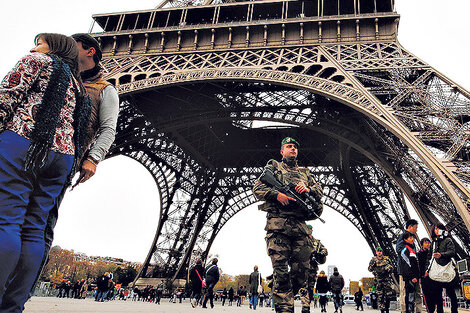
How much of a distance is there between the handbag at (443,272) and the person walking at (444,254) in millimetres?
33

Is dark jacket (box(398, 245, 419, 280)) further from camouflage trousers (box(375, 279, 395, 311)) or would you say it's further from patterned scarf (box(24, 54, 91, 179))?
patterned scarf (box(24, 54, 91, 179))

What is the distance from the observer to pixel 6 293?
1720 mm

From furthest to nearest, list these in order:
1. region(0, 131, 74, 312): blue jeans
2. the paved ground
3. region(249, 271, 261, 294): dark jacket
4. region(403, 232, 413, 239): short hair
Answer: region(249, 271, 261, 294): dark jacket
the paved ground
region(403, 232, 413, 239): short hair
region(0, 131, 74, 312): blue jeans

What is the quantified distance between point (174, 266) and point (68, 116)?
2543 centimetres

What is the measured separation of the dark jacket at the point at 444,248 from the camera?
5168mm

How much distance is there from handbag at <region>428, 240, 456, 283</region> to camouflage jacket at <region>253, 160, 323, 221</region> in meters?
2.78

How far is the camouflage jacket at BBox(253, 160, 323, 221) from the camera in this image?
3568 millimetres

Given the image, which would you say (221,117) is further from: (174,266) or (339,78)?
(174,266)

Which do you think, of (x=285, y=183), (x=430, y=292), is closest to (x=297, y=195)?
(x=285, y=183)

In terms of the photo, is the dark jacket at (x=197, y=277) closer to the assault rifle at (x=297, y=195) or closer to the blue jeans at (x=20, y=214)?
the assault rifle at (x=297, y=195)

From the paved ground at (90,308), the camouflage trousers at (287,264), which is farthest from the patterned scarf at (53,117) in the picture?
the paved ground at (90,308)

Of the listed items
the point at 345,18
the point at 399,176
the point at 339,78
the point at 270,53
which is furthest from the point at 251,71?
the point at 399,176

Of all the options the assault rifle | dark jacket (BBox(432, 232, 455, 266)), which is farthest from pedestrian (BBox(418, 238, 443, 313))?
the assault rifle

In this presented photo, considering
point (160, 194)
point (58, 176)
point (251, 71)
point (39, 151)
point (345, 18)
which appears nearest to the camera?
point (39, 151)
